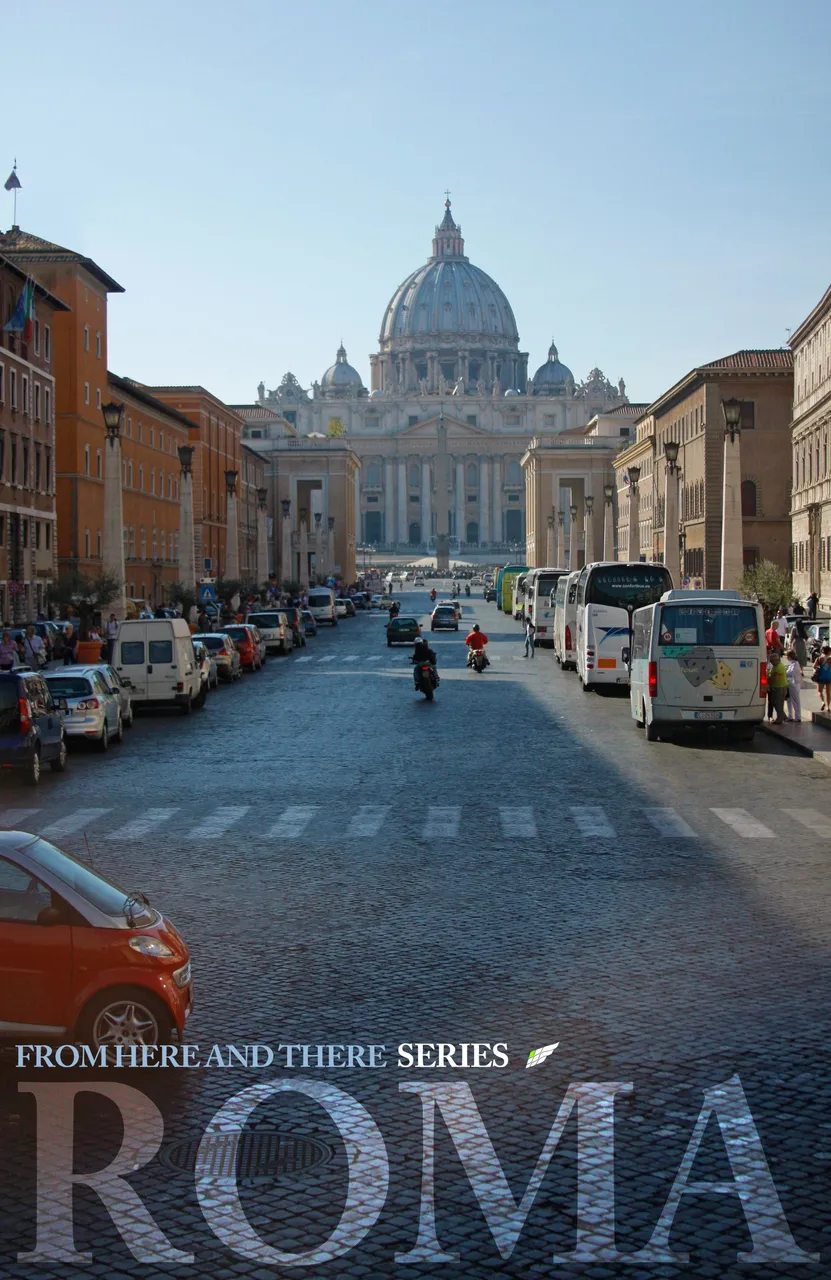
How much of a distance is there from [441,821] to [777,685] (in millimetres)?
11896

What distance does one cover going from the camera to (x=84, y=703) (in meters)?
25.0

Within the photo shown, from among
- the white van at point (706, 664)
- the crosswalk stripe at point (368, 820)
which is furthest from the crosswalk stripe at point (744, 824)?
the white van at point (706, 664)

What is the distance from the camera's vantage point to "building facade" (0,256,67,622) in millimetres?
51125

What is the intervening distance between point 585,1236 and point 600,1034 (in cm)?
264

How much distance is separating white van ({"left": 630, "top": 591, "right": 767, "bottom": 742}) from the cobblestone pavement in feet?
12.8

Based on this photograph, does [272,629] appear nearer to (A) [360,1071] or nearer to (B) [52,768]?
(B) [52,768]

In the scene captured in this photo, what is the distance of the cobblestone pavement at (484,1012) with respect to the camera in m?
6.38

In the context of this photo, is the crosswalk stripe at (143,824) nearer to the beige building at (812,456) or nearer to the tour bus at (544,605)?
the tour bus at (544,605)

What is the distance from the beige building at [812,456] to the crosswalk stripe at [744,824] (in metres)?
41.8

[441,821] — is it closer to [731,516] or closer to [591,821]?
[591,821]

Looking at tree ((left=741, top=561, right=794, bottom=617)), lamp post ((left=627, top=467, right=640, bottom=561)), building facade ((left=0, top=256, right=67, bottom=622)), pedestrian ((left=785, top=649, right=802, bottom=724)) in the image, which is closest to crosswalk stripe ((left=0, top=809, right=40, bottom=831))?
pedestrian ((left=785, top=649, right=802, bottom=724))

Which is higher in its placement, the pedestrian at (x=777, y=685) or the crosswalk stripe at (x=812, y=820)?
the pedestrian at (x=777, y=685)

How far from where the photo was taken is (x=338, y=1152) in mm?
7160

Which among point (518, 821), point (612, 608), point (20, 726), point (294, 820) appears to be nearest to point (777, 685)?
point (612, 608)
